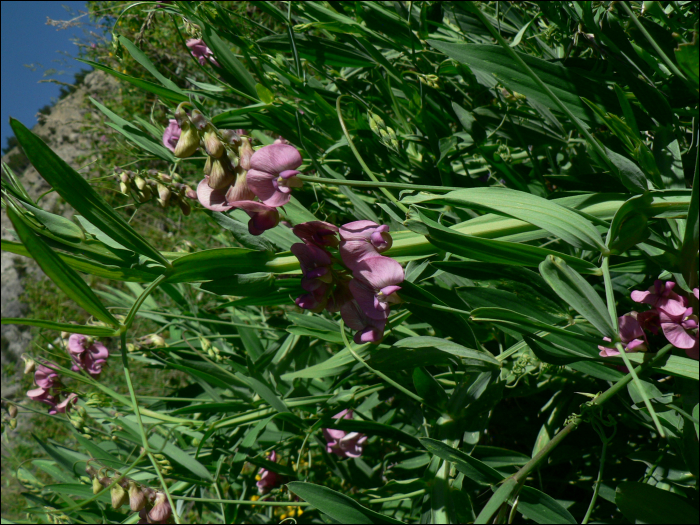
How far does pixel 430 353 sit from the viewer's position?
671mm

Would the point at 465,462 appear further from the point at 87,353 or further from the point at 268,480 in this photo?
the point at 87,353

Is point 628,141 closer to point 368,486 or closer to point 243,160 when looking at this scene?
point 243,160

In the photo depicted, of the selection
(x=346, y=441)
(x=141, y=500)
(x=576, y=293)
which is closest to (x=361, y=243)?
(x=576, y=293)

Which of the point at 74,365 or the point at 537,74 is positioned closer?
the point at 537,74

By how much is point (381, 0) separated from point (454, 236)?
0.96 m

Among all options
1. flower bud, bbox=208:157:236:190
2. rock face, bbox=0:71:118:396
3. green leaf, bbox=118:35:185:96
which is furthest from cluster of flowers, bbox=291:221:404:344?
rock face, bbox=0:71:118:396

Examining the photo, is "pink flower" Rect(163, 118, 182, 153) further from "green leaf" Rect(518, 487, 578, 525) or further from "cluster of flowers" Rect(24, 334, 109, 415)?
"green leaf" Rect(518, 487, 578, 525)

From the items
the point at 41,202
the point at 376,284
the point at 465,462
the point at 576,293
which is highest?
the point at 41,202

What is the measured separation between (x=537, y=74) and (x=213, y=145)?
519 millimetres

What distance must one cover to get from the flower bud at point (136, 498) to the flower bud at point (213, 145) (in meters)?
0.63

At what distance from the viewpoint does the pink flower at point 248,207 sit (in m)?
0.55

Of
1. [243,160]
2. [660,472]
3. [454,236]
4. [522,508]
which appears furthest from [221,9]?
[660,472]

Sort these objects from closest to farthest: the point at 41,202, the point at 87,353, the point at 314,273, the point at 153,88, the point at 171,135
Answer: the point at 314,273
the point at 153,88
the point at 171,135
the point at 87,353
the point at 41,202

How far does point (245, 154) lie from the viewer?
558 millimetres
